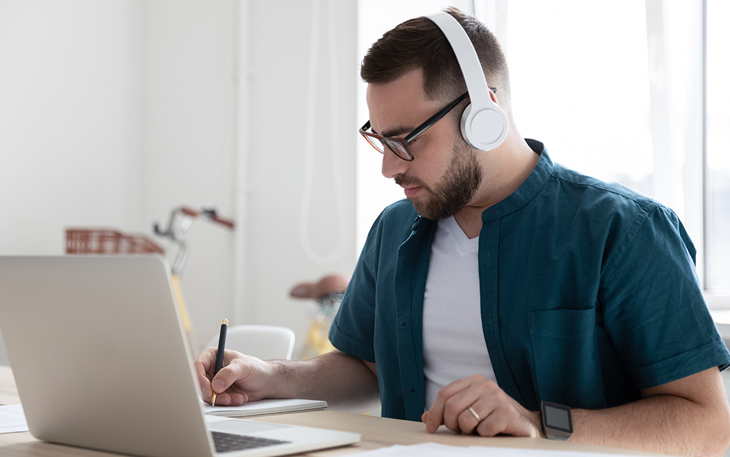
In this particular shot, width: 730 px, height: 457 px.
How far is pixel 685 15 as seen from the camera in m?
2.31

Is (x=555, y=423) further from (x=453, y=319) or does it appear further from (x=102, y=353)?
(x=102, y=353)

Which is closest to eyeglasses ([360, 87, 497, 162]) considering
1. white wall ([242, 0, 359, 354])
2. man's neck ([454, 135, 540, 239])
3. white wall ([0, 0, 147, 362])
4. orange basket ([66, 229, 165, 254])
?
man's neck ([454, 135, 540, 239])

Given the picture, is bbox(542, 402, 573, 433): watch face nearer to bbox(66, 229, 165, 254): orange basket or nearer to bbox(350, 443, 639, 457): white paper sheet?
bbox(350, 443, 639, 457): white paper sheet

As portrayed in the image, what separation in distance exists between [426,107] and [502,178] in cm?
19

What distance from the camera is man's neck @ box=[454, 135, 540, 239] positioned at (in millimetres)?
1239

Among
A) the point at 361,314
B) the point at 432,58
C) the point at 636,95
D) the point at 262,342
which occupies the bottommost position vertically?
the point at 262,342

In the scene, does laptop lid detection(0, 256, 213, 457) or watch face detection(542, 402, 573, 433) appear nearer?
laptop lid detection(0, 256, 213, 457)

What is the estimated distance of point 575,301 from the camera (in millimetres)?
1075

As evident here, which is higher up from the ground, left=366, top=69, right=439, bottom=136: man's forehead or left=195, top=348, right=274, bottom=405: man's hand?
left=366, top=69, right=439, bottom=136: man's forehead

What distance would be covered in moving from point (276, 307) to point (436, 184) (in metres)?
2.36

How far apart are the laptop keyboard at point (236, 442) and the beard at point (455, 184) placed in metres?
0.59

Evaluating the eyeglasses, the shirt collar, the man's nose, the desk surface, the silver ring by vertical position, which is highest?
the eyeglasses

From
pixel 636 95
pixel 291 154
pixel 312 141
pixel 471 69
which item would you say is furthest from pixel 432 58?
pixel 291 154

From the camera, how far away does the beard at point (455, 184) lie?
3.96 feet
